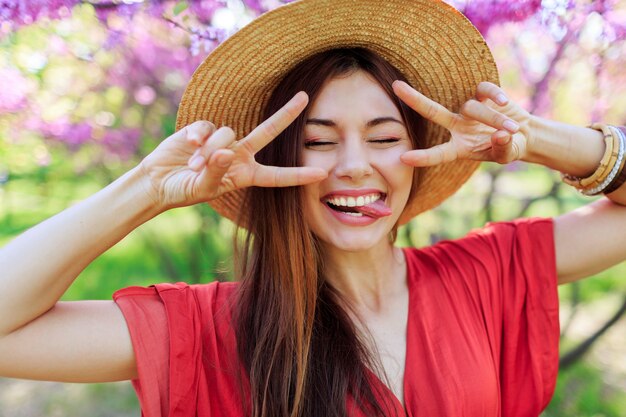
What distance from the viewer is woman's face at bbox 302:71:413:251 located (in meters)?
1.72

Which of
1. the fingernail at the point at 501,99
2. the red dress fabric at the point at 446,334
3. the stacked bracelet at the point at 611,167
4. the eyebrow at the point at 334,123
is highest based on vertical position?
the fingernail at the point at 501,99

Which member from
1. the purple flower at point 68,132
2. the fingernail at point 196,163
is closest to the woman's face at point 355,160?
the fingernail at point 196,163

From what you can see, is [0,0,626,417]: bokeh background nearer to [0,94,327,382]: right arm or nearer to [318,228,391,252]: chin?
[0,94,327,382]: right arm

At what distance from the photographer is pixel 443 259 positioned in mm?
2070

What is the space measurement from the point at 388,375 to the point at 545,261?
24.9 inches

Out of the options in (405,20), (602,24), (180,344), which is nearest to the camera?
(180,344)

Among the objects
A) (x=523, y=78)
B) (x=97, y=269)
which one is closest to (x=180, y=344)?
(x=523, y=78)

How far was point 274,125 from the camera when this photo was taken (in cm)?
156

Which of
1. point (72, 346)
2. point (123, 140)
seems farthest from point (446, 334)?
point (123, 140)

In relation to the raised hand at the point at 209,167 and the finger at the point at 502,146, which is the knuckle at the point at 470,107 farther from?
the raised hand at the point at 209,167

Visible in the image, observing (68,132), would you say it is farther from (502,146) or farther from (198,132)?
(502,146)

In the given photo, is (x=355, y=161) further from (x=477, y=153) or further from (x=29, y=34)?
(x=29, y=34)

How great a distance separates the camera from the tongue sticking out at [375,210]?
69.8 inches

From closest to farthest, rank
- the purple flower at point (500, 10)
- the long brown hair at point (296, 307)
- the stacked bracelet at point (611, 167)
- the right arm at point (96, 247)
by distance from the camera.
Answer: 1. the right arm at point (96, 247)
2. the long brown hair at point (296, 307)
3. the stacked bracelet at point (611, 167)
4. the purple flower at point (500, 10)
